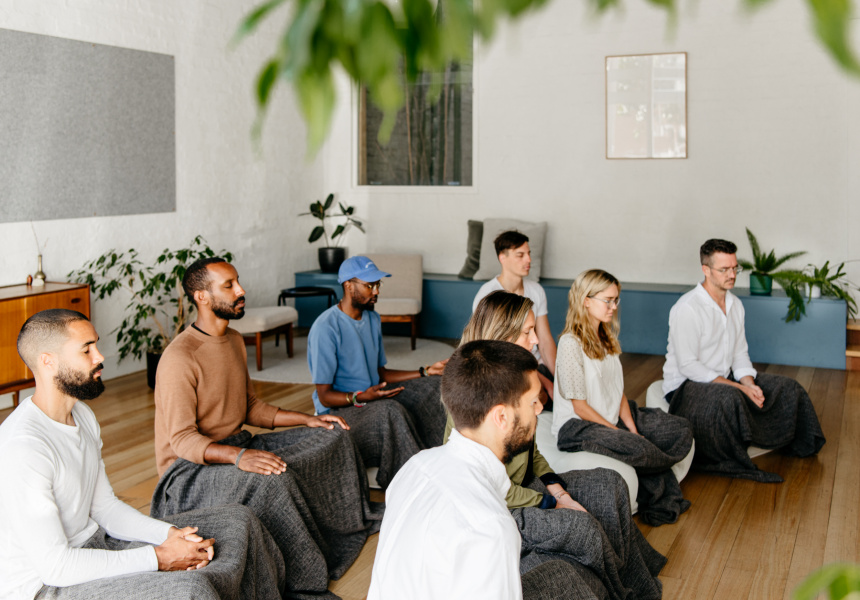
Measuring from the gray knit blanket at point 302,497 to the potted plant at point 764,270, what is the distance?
5.10m

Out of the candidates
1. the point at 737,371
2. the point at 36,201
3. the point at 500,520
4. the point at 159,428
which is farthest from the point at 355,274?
the point at 36,201

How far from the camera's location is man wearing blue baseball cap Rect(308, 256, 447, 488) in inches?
159

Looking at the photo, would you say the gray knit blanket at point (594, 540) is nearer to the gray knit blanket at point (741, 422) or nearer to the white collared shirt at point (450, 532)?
the white collared shirt at point (450, 532)

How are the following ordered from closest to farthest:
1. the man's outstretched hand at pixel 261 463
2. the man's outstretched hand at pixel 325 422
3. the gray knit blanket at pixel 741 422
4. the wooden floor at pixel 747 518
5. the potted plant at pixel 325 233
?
the man's outstretched hand at pixel 261 463 < the wooden floor at pixel 747 518 < the man's outstretched hand at pixel 325 422 < the gray knit blanket at pixel 741 422 < the potted plant at pixel 325 233

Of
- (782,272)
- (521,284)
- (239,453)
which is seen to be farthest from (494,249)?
(239,453)

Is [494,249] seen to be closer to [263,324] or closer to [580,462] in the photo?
[263,324]

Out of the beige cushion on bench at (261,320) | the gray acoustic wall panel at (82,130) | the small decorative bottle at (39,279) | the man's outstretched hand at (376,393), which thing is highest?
the gray acoustic wall panel at (82,130)

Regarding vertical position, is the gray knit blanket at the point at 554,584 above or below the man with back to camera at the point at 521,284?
below

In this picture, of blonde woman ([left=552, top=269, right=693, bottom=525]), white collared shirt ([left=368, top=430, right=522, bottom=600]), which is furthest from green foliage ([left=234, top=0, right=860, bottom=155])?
blonde woman ([left=552, top=269, right=693, bottom=525])

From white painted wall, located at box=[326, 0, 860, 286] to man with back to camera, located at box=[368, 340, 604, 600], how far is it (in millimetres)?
6177

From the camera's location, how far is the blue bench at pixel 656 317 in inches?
288

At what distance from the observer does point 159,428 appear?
3238 millimetres

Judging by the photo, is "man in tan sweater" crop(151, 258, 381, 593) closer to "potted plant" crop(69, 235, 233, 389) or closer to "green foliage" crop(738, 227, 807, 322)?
"potted plant" crop(69, 235, 233, 389)

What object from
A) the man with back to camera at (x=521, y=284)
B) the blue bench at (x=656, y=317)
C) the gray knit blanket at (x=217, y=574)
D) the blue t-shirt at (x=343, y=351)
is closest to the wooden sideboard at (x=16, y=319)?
the blue t-shirt at (x=343, y=351)
